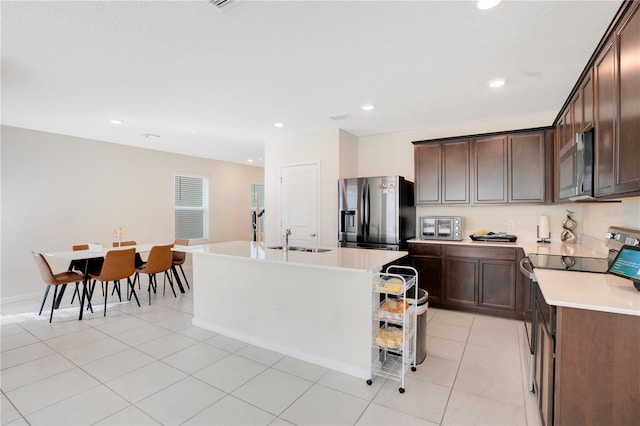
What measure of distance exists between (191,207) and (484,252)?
241 inches

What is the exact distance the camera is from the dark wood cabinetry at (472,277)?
3.67 m

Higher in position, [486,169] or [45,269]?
[486,169]

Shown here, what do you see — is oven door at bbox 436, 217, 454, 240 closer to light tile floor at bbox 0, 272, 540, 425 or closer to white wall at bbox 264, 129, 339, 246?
light tile floor at bbox 0, 272, 540, 425

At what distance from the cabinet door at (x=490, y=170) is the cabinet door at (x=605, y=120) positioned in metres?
1.74

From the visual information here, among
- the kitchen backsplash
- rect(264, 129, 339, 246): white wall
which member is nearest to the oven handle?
the kitchen backsplash

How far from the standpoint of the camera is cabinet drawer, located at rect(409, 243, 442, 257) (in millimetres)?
4074

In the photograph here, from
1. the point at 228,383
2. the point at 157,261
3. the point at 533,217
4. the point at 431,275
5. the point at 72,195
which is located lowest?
the point at 228,383

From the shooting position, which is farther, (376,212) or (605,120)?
(376,212)

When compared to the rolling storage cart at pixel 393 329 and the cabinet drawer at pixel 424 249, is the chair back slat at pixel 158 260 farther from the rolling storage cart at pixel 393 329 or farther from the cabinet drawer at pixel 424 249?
the cabinet drawer at pixel 424 249

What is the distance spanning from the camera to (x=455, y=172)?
4.22m

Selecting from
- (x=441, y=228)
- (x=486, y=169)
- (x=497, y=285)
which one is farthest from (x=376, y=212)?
(x=497, y=285)

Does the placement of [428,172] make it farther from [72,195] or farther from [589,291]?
[72,195]

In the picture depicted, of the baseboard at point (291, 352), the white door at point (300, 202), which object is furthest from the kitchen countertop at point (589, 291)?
the white door at point (300, 202)

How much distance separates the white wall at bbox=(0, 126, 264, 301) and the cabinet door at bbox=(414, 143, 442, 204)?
514cm
